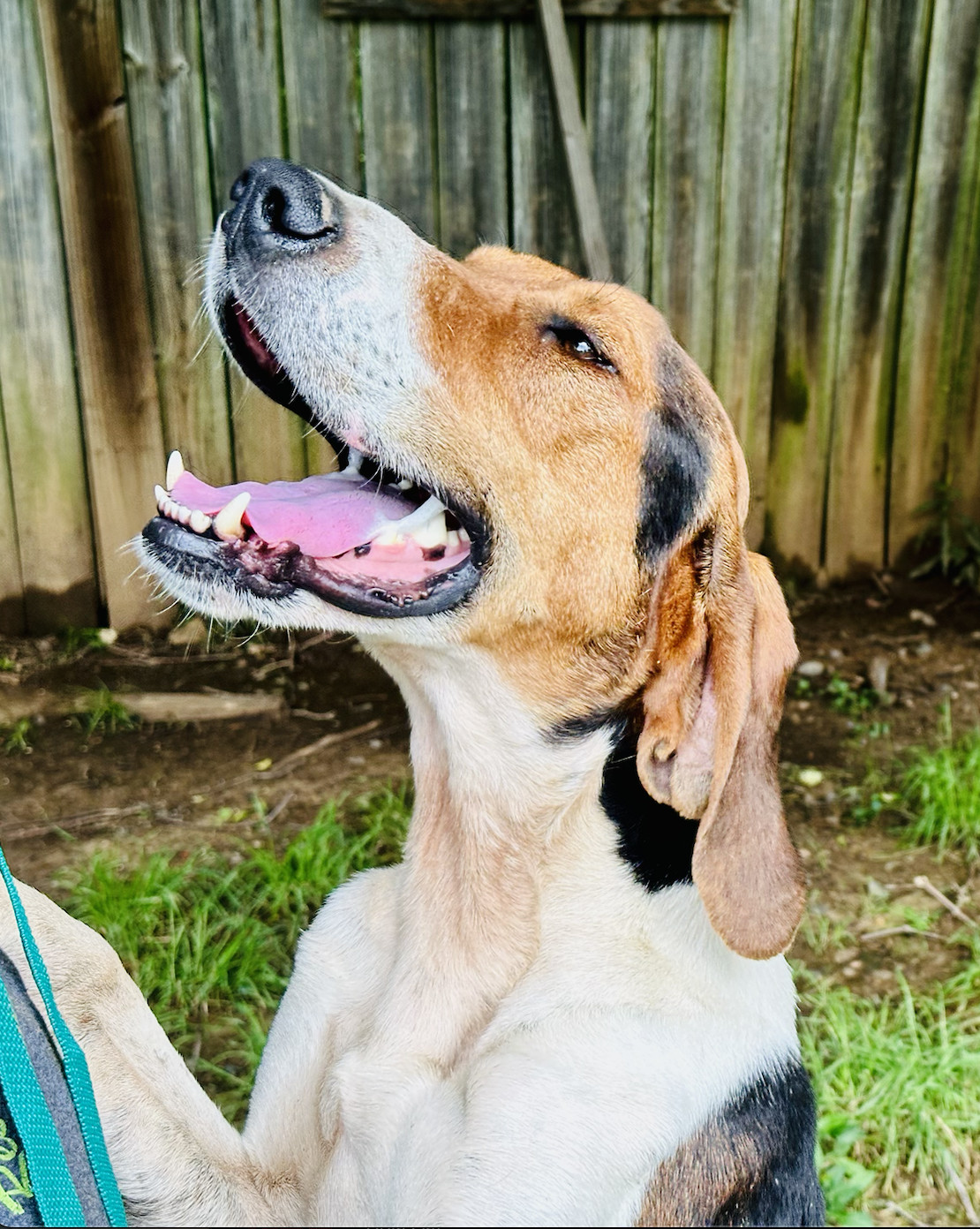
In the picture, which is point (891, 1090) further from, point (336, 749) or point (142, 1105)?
point (336, 749)

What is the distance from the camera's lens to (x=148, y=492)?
5.09m

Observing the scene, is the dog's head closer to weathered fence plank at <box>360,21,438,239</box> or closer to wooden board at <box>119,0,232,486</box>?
wooden board at <box>119,0,232,486</box>

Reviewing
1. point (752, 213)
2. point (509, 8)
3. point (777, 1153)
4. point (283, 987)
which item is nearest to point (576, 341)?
point (777, 1153)

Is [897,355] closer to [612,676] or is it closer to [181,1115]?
[612,676]

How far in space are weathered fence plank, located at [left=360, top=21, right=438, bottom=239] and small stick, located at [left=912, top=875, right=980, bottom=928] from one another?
3086 millimetres

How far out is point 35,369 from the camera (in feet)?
16.0

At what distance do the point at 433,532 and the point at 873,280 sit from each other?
4080 mm

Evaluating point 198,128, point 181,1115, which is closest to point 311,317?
point 181,1115

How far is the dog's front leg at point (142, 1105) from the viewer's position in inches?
83.4

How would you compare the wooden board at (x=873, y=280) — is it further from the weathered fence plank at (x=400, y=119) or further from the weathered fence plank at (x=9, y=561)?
the weathered fence plank at (x=9, y=561)

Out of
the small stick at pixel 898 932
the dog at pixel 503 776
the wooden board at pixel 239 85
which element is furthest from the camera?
the wooden board at pixel 239 85

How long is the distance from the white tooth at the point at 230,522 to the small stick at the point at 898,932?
262 cm

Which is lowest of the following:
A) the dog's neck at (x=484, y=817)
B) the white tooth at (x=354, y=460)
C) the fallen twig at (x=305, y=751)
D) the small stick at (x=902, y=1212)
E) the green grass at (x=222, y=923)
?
the small stick at (x=902, y=1212)

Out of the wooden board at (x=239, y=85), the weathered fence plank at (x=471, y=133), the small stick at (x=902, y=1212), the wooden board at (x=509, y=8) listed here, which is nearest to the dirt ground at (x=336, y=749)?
the small stick at (x=902, y=1212)
